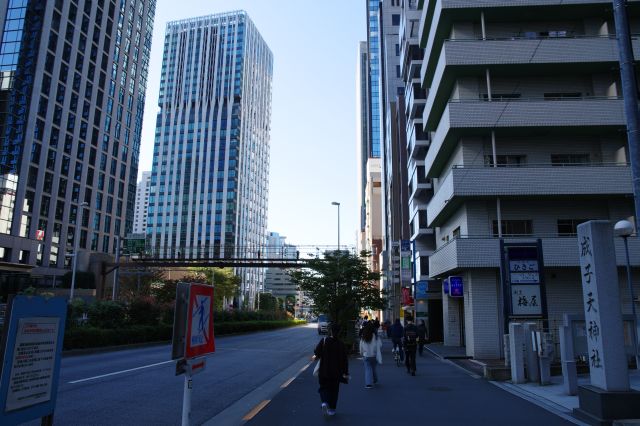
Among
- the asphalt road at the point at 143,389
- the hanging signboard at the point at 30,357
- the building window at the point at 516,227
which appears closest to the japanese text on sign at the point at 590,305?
the asphalt road at the point at 143,389

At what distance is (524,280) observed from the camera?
1421 cm

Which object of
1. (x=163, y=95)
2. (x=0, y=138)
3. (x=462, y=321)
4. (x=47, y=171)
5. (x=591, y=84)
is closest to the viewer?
(x=591, y=84)

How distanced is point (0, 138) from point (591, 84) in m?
63.0

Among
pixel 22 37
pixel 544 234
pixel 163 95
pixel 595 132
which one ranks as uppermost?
pixel 163 95

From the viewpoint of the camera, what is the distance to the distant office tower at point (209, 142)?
466ft

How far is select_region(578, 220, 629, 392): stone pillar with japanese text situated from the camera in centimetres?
Answer: 771

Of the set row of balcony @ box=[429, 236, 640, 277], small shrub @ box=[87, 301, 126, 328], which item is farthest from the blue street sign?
small shrub @ box=[87, 301, 126, 328]

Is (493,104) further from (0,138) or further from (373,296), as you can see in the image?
(0,138)

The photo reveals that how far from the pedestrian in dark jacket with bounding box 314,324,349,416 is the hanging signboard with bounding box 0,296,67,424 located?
4.93m

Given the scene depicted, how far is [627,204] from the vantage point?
24000 millimetres

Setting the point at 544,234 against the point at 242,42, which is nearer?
the point at 544,234

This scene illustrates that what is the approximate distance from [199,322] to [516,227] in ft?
71.7

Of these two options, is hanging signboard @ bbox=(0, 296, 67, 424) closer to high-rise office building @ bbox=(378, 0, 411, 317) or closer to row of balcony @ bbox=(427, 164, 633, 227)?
row of balcony @ bbox=(427, 164, 633, 227)

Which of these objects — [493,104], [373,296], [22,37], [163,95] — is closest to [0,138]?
[22,37]
